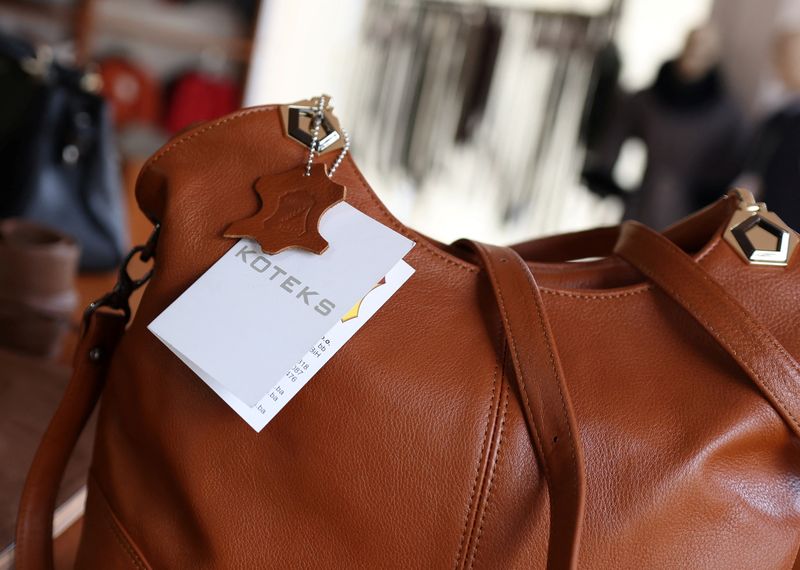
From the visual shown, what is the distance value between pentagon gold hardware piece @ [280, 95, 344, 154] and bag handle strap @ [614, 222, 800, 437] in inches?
9.6

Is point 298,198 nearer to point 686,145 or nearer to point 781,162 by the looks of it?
point 781,162

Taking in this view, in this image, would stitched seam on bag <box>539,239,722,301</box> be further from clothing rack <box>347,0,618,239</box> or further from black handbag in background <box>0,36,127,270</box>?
clothing rack <box>347,0,618,239</box>

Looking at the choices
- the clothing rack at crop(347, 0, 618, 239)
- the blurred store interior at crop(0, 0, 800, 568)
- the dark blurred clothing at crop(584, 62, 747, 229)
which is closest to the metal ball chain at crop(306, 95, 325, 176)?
the blurred store interior at crop(0, 0, 800, 568)

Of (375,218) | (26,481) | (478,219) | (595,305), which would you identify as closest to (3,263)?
(26,481)

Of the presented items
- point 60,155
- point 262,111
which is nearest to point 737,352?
point 262,111

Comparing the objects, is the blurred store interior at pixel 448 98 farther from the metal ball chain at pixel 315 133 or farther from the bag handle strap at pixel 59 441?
the metal ball chain at pixel 315 133

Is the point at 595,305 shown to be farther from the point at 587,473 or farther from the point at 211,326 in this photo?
the point at 211,326

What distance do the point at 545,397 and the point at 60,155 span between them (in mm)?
1179

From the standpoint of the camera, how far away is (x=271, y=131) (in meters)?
A: 0.55

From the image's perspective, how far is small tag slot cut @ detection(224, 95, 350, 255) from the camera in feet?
1.67

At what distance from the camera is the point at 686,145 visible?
6.63ft

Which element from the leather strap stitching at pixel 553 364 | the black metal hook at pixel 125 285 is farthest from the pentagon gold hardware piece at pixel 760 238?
the black metal hook at pixel 125 285

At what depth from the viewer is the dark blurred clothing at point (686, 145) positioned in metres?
2.01

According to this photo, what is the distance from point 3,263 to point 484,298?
53 centimetres
